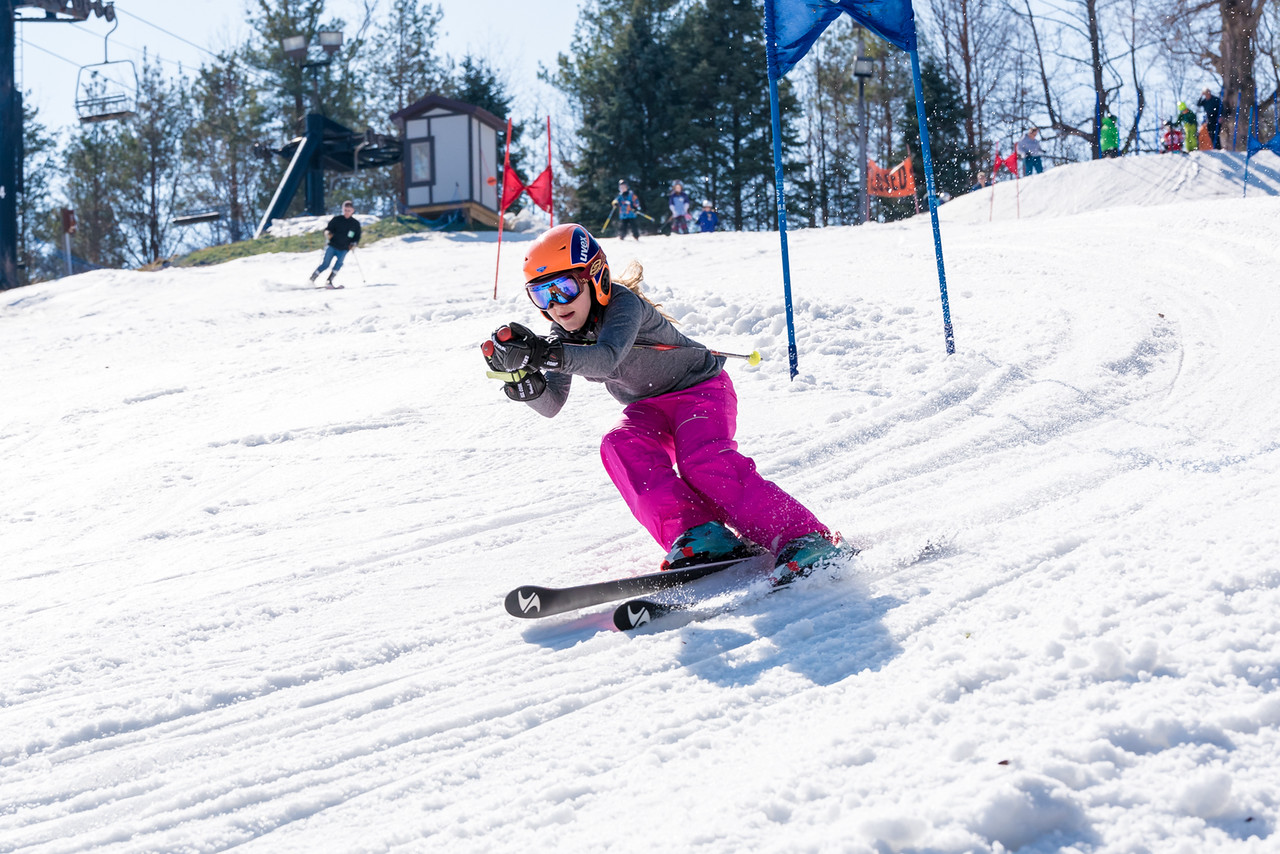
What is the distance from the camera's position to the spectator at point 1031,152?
21.9m

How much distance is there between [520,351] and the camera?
10.5 ft

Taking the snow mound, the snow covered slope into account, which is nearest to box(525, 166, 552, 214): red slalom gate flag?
the snow covered slope

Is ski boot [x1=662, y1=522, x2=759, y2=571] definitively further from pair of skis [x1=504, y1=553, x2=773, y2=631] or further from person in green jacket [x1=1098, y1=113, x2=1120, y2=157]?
person in green jacket [x1=1098, y1=113, x2=1120, y2=157]

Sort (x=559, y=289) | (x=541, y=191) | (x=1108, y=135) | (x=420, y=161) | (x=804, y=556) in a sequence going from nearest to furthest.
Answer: (x=804, y=556)
(x=559, y=289)
(x=541, y=191)
(x=1108, y=135)
(x=420, y=161)

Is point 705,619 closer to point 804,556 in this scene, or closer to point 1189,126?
point 804,556

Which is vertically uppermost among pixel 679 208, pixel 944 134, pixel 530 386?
pixel 944 134

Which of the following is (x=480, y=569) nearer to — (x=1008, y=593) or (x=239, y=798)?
(x=239, y=798)

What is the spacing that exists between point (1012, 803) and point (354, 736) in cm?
156

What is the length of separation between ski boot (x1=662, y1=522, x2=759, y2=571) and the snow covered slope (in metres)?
0.33

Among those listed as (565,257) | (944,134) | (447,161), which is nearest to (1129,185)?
(944,134)

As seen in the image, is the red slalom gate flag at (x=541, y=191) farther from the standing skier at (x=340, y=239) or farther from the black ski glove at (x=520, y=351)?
the black ski glove at (x=520, y=351)

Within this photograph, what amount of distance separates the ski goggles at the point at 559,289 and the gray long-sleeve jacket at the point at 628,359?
14 centimetres

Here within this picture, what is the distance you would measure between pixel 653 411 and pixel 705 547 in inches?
25.6

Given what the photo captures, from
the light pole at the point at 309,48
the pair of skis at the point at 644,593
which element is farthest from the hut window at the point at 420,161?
the pair of skis at the point at 644,593
